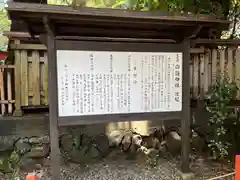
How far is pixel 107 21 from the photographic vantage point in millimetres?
3623

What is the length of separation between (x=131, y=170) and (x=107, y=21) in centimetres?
285

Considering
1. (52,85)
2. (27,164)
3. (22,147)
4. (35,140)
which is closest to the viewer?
(52,85)

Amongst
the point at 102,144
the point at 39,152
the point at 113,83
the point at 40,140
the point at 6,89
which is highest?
the point at 113,83

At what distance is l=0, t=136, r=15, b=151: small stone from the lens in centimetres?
523

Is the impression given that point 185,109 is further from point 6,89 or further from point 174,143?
point 6,89

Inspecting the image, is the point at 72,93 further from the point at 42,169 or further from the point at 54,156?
the point at 42,169

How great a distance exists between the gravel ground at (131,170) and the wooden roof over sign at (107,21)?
8.25 ft

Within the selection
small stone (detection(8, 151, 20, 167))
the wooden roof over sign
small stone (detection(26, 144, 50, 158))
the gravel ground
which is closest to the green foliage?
the gravel ground

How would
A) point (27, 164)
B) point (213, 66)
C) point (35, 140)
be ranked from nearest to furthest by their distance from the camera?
point (27, 164), point (35, 140), point (213, 66)

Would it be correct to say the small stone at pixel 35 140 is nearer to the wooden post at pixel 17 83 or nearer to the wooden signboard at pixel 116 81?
the wooden post at pixel 17 83

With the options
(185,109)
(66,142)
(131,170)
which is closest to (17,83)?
(66,142)

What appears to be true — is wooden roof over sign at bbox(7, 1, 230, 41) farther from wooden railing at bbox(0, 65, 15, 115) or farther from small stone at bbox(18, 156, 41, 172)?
small stone at bbox(18, 156, 41, 172)

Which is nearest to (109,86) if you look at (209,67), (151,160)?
(151,160)

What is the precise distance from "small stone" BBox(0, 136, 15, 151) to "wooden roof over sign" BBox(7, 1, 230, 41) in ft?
7.81
